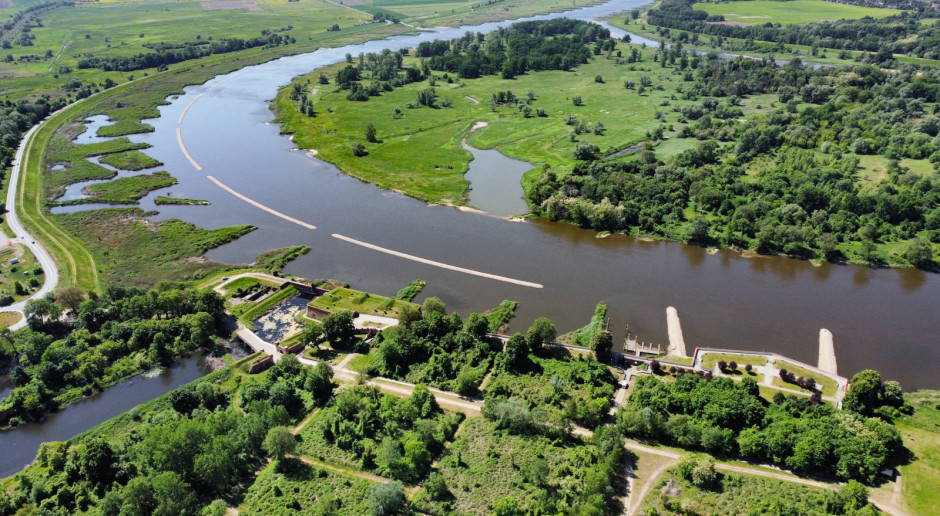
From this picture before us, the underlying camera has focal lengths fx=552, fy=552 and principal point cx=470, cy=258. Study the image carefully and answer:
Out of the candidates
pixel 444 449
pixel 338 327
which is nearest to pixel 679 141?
pixel 338 327

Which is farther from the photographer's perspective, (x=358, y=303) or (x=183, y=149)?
(x=183, y=149)

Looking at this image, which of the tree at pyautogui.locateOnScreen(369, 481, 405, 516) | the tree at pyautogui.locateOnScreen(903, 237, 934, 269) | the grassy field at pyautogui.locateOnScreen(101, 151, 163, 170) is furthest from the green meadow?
the tree at pyautogui.locateOnScreen(369, 481, 405, 516)

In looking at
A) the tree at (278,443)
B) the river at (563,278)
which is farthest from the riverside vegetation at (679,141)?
the tree at (278,443)

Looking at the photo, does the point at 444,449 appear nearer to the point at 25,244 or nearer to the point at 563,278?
the point at 563,278

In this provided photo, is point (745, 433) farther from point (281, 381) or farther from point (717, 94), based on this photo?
point (717, 94)

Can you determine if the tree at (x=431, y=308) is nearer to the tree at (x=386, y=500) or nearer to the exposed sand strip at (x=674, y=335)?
the tree at (x=386, y=500)
